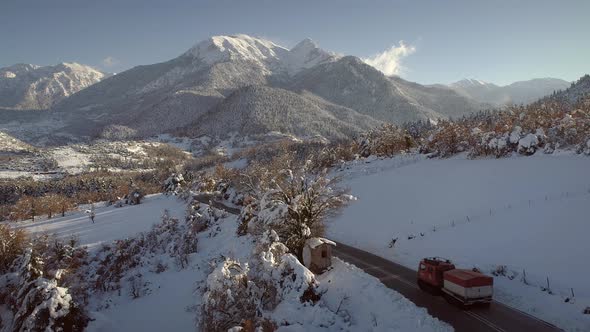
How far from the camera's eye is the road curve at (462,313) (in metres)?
15.3

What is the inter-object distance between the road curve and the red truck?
1.47ft

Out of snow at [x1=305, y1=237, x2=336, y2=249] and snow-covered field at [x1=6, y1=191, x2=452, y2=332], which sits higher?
snow at [x1=305, y1=237, x2=336, y2=249]

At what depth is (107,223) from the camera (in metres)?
49.5

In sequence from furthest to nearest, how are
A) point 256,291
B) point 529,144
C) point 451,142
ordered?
1. point 451,142
2. point 529,144
3. point 256,291

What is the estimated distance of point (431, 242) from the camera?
27.1 m

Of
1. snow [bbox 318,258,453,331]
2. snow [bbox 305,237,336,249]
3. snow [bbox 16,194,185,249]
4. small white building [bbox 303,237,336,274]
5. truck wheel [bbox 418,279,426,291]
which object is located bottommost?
snow [bbox 16,194,185,249]

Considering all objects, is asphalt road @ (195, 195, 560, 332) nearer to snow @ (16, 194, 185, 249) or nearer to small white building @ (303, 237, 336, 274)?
small white building @ (303, 237, 336, 274)

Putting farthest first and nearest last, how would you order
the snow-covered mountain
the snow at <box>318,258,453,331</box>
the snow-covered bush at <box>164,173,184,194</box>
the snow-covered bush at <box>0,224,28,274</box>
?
the snow-covered mountain, the snow-covered bush at <box>164,173,184,194</box>, the snow-covered bush at <box>0,224,28,274</box>, the snow at <box>318,258,453,331</box>

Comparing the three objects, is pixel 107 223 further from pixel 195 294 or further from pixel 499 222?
pixel 499 222

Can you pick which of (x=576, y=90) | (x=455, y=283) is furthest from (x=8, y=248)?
(x=576, y=90)

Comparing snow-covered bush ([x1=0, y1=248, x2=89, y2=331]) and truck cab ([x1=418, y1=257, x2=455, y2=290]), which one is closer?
truck cab ([x1=418, y1=257, x2=455, y2=290])

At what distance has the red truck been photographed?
1648 cm

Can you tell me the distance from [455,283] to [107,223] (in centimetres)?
4706

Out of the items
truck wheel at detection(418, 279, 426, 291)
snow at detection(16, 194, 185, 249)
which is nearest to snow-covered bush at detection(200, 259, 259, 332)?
truck wheel at detection(418, 279, 426, 291)
